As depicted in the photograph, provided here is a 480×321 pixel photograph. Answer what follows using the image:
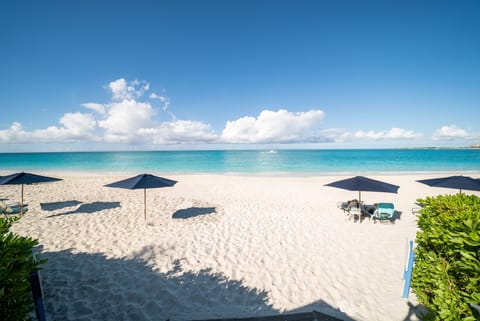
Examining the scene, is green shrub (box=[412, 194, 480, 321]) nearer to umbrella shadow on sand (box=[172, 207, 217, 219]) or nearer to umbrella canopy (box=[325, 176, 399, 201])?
umbrella canopy (box=[325, 176, 399, 201])

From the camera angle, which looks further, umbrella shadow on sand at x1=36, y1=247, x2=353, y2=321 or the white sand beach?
the white sand beach

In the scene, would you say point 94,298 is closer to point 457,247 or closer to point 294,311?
point 294,311

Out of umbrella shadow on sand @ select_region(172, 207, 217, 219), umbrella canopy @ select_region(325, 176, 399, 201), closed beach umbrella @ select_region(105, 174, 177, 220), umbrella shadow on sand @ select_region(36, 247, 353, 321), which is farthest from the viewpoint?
umbrella shadow on sand @ select_region(172, 207, 217, 219)

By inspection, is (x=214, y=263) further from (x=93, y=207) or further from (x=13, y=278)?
(x=93, y=207)

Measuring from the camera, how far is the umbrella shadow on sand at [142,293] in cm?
348

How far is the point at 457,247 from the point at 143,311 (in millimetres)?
4625

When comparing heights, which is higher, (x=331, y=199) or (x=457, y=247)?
(x=457, y=247)

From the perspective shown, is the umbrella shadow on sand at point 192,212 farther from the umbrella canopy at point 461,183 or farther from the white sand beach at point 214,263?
the umbrella canopy at point 461,183

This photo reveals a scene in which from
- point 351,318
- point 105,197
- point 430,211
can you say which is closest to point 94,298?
point 351,318

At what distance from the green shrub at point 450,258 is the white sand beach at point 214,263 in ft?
4.55

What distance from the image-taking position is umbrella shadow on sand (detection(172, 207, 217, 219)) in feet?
28.4

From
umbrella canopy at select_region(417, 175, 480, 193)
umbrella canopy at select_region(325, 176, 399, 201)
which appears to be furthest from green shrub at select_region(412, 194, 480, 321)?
umbrella canopy at select_region(417, 175, 480, 193)

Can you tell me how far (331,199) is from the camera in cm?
1212

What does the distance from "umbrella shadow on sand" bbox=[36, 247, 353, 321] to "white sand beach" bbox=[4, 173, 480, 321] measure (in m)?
0.02
